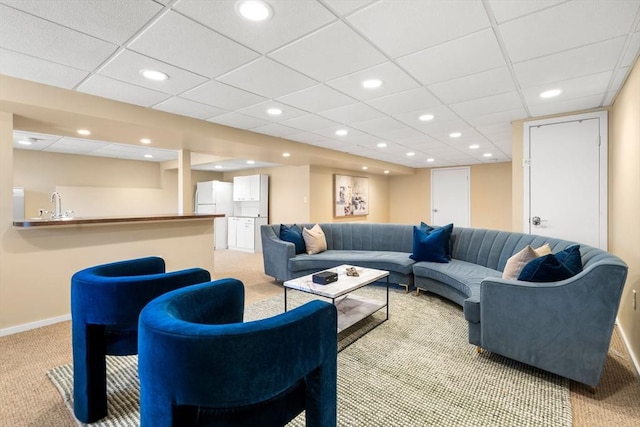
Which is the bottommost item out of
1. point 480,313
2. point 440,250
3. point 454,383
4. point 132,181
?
point 454,383

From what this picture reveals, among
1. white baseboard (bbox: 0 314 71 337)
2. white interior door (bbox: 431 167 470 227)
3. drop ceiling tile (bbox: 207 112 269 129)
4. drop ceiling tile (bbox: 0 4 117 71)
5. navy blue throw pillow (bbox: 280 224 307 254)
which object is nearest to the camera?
drop ceiling tile (bbox: 0 4 117 71)

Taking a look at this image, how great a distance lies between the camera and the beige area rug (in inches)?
65.2

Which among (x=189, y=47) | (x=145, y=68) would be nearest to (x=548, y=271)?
(x=189, y=47)

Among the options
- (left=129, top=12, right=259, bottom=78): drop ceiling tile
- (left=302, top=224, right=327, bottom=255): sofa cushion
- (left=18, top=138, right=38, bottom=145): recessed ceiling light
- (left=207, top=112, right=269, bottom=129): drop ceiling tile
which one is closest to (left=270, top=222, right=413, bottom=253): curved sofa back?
(left=302, top=224, right=327, bottom=255): sofa cushion

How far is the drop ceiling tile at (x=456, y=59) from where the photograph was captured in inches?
79.0

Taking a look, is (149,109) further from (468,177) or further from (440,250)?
(468,177)

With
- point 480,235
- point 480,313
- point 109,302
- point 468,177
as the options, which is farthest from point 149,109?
→ point 468,177

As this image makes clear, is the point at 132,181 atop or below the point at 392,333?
atop

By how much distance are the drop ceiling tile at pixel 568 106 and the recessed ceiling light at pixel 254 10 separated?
312 cm

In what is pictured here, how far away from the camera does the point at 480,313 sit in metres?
2.29

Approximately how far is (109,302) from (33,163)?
642cm

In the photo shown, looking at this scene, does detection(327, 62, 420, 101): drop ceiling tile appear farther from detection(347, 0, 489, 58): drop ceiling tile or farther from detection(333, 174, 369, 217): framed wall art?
detection(333, 174, 369, 217): framed wall art

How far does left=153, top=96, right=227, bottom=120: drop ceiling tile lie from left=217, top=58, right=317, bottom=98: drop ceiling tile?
0.74 m

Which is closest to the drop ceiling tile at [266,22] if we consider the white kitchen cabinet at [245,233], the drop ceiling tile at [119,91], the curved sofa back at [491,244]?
the drop ceiling tile at [119,91]
